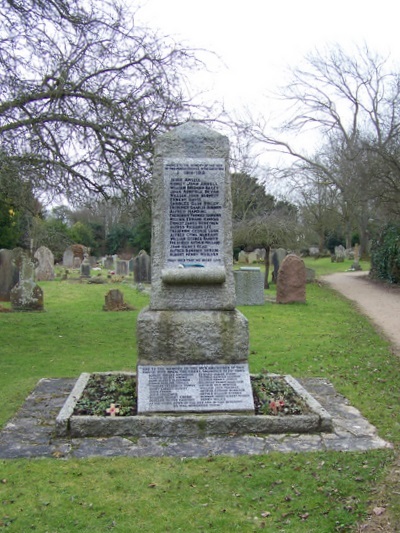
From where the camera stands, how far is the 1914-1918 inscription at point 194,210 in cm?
609

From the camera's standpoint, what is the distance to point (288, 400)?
245 inches

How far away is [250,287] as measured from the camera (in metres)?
17.2

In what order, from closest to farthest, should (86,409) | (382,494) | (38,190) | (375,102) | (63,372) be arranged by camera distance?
(382,494) → (86,409) → (63,372) → (38,190) → (375,102)

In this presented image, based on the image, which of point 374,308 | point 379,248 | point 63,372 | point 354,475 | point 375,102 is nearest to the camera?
point 354,475

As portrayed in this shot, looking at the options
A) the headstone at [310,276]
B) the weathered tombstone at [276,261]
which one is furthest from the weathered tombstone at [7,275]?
the headstone at [310,276]

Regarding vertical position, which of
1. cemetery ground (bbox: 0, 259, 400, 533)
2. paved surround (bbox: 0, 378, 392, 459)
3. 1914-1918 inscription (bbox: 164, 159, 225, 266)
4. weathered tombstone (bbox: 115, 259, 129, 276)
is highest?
1914-1918 inscription (bbox: 164, 159, 225, 266)

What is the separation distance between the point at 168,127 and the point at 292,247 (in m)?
12.0

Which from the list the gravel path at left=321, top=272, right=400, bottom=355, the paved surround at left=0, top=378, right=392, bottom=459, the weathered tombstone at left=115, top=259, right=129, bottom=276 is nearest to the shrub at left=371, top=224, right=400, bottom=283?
the gravel path at left=321, top=272, right=400, bottom=355

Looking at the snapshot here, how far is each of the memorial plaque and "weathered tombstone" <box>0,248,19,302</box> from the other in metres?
12.9

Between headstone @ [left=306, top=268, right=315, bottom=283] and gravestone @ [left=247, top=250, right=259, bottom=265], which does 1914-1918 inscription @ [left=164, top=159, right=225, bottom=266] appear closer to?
headstone @ [left=306, top=268, right=315, bottom=283]

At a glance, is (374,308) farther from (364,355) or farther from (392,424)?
(392,424)

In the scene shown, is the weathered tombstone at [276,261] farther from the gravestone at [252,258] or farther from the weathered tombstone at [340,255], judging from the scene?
the weathered tombstone at [340,255]

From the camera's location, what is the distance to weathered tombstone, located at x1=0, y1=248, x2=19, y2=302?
57.6 ft

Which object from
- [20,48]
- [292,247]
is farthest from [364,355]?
[292,247]
